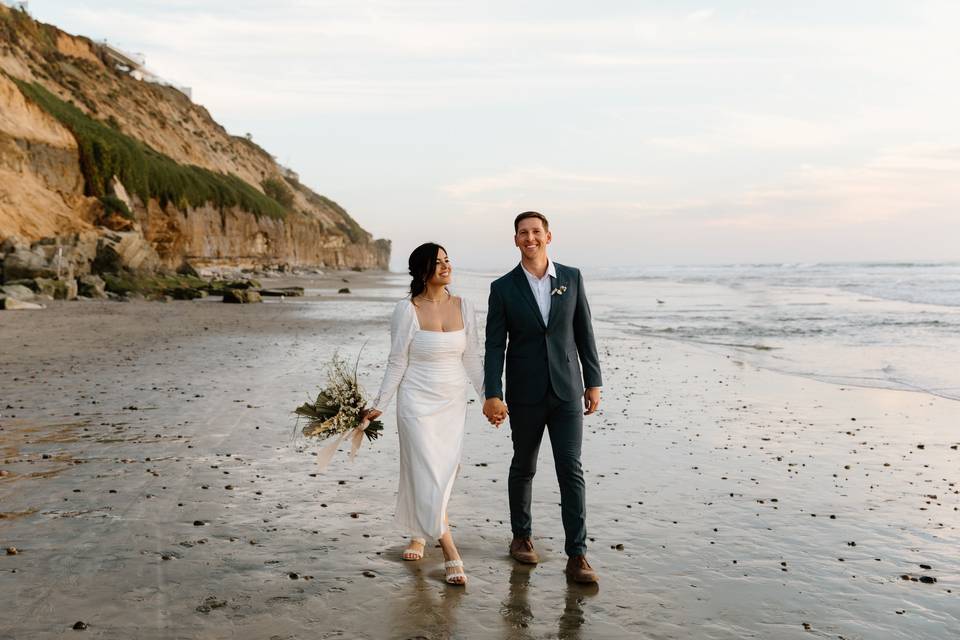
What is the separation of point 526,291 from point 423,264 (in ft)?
2.39

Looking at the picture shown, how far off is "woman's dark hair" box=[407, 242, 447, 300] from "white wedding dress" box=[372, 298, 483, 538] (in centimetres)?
14

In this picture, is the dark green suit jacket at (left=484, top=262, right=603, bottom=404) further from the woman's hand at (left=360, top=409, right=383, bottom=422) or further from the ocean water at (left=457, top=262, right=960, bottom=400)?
the ocean water at (left=457, top=262, right=960, bottom=400)

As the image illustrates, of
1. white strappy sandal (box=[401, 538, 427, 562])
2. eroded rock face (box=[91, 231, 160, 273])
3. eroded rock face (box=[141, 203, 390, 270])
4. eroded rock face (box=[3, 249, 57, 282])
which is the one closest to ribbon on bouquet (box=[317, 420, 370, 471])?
white strappy sandal (box=[401, 538, 427, 562])

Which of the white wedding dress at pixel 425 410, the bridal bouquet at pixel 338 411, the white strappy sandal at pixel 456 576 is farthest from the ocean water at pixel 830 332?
the bridal bouquet at pixel 338 411

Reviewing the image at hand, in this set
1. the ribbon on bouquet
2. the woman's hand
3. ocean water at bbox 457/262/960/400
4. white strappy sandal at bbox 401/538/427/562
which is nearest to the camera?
white strappy sandal at bbox 401/538/427/562

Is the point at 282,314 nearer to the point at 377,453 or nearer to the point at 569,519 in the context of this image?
the point at 377,453

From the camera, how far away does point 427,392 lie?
5543 mm

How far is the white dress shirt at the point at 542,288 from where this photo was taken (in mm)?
5566

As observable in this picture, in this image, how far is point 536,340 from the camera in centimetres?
556

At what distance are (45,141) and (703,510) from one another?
153 feet

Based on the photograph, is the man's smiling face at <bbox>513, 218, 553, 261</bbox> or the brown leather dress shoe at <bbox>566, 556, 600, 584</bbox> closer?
the brown leather dress shoe at <bbox>566, 556, 600, 584</bbox>

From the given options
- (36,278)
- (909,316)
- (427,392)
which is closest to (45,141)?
(36,278)

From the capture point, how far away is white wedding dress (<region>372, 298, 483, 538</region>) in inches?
217

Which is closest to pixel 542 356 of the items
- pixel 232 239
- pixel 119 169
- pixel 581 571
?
pixel 581 571
